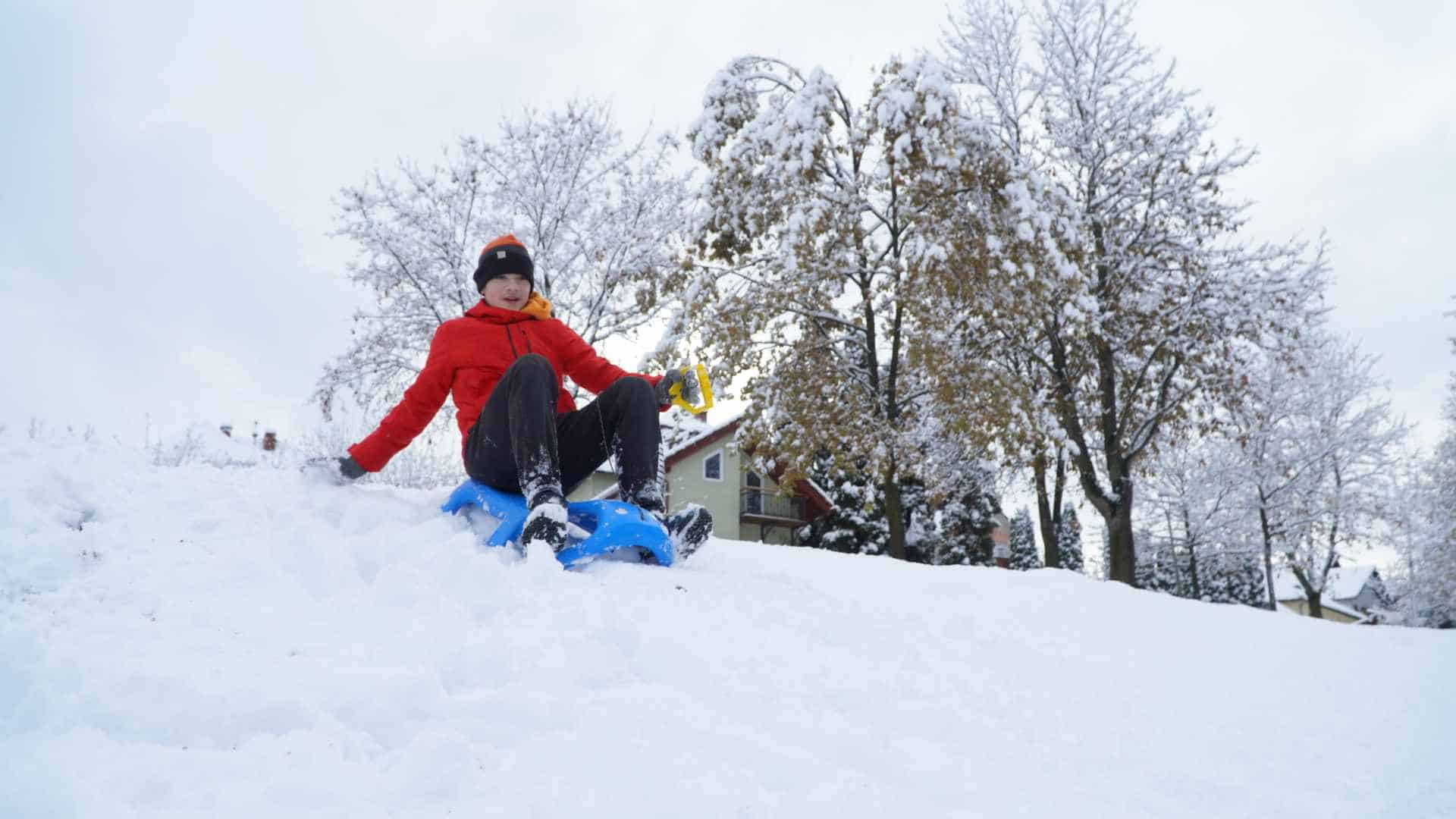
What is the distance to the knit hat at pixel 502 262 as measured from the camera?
370 centimetres

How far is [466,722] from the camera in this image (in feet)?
5.80

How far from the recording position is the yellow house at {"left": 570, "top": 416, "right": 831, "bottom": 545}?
2223 cm

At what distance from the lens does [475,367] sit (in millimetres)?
3594

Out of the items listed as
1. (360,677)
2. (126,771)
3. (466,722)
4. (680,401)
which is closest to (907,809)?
(466,722)

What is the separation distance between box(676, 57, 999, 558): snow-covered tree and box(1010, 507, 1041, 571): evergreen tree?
23829 millimetres

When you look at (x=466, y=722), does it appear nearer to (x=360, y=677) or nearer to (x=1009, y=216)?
(x=360, y=677)

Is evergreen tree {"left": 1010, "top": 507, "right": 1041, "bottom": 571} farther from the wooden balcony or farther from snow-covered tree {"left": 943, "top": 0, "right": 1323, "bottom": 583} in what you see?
snow-covered tree {"left": 943, "top": 0, "right": 1323, "bottom": 583}

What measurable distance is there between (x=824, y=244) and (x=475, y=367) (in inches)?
278

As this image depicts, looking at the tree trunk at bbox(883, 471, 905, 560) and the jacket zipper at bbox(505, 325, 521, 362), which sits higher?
the jacket zipper at bbox(505, 325, 521, 362)

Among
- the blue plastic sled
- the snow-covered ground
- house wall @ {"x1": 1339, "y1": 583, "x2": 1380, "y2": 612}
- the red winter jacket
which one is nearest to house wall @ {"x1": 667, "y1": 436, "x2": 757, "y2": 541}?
the red winter jacket

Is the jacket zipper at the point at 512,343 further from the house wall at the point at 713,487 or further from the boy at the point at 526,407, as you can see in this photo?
the house wall at the point at 713,487

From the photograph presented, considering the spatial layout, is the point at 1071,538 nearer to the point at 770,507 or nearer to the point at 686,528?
the point at 770,507

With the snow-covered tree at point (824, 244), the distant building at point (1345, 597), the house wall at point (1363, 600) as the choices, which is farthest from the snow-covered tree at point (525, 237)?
the house wall at point (1363, 600)

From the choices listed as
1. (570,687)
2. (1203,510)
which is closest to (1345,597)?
(1203,510)
